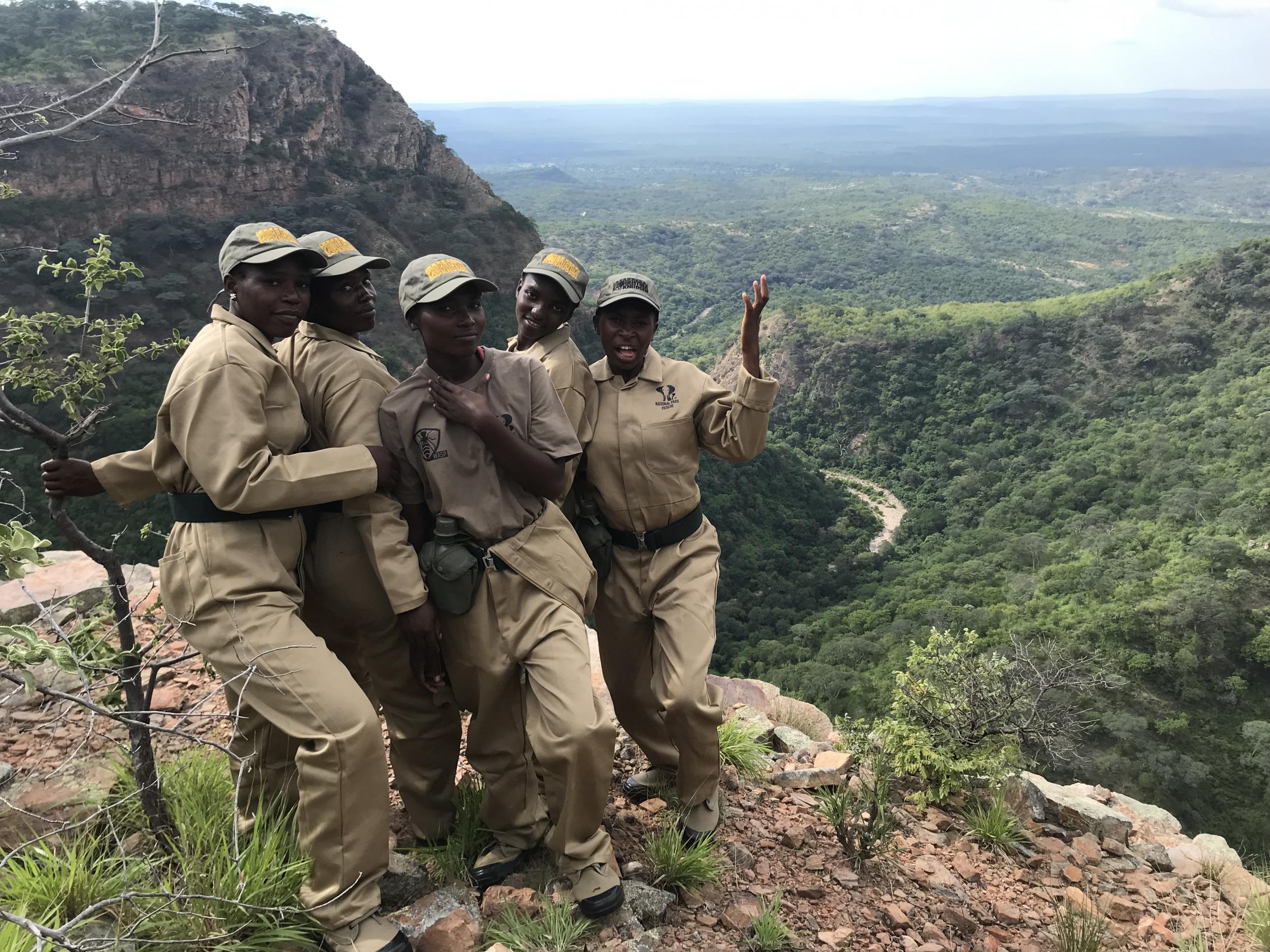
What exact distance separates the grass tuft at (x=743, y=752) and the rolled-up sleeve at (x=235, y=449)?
268 centimetres

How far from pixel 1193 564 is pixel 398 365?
89.4 feet

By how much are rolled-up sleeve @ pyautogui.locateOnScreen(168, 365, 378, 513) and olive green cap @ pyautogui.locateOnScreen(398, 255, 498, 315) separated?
594 mm

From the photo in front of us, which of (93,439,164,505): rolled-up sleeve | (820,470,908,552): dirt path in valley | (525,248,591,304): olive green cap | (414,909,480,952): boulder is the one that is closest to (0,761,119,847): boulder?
(93,439,164,505): rolled-up sleeve

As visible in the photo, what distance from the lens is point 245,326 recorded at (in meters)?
2.73

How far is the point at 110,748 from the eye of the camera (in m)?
3.91

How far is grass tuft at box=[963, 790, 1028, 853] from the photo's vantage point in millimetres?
4293

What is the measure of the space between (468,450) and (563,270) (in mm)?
959

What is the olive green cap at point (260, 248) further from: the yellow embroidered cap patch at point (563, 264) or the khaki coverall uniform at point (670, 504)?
the khaki coverall uniform at point (670, 504)

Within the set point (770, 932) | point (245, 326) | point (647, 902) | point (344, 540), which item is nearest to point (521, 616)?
point (344, 540)

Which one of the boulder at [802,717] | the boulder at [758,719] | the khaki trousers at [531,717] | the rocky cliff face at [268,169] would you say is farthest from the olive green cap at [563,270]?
the rocky cliff face at [268,169]

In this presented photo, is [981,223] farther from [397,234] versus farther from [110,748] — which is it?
[110,748]

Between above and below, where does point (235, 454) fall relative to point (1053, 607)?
above

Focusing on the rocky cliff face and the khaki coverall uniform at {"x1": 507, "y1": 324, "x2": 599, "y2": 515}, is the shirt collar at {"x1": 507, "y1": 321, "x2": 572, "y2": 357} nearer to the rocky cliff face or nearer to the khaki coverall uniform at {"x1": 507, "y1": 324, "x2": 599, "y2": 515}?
the khaki coverall uniform at {"x1": 507, "y1": 324, "x2": 599, "y2": 515}

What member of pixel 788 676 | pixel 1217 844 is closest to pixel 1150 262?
pixel 788 676
